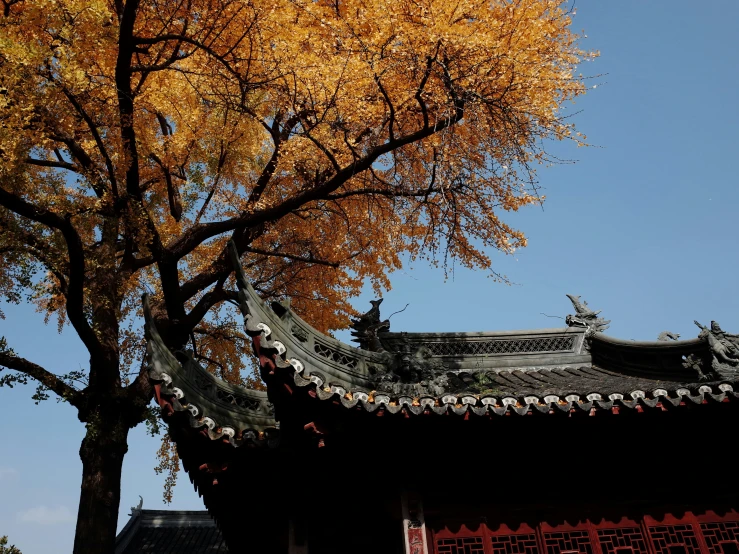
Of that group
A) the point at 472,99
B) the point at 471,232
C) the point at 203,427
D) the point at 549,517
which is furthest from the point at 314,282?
the point at 549,517

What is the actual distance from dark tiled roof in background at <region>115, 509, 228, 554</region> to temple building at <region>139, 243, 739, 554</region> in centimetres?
668

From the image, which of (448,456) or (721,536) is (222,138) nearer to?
(448,456)

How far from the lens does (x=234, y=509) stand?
7.15 m

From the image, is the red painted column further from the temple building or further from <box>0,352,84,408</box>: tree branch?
<box>0,352,84,408</box>: tree branch

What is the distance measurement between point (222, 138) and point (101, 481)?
5570mm

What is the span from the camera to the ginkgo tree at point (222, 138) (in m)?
8.16

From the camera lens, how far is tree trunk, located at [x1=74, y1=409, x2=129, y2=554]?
7305 millimetres

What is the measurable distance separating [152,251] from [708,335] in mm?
7742

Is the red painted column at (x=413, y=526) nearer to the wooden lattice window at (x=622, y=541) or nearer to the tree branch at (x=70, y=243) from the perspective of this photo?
the wooden lattice window at (x=622, y=541)

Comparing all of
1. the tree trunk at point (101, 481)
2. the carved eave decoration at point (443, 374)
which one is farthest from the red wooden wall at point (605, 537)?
the tree trunk at point (101, 481)

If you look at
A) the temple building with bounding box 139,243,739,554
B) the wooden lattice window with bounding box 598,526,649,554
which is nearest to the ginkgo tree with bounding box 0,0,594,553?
the temple building with bounding box 139,243,739,554

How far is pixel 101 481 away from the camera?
7680mm

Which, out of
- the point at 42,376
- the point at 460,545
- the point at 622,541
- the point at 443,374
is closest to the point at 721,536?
the point at 622,541

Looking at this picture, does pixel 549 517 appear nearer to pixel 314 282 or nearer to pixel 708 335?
pixel 708 335
